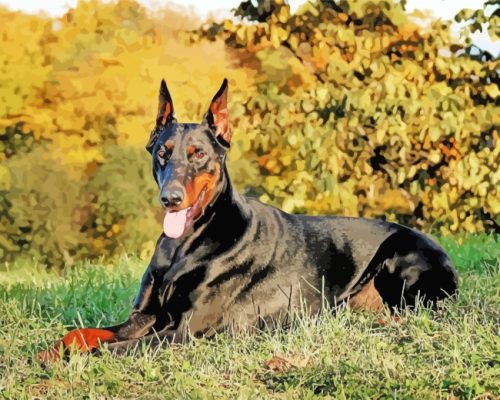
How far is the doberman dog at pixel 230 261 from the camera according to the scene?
515 cm

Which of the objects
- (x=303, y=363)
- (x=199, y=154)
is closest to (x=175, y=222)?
(x=199, y=154)

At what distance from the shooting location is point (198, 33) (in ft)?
41.4

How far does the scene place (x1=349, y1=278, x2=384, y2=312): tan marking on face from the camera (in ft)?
19.5

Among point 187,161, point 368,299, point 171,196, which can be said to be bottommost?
point 368,299

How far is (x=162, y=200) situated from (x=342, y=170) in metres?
7.06

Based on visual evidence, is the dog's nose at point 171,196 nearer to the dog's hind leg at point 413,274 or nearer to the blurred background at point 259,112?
the dog's hind leg at point 413,274

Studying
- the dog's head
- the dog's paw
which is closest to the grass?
the dog's paw

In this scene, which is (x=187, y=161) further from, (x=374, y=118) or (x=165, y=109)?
(x=374, y=118)

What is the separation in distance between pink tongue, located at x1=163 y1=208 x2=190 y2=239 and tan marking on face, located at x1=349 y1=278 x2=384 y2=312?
Result: 1.39 meters

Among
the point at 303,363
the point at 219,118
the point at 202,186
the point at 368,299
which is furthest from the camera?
the point at 368,299

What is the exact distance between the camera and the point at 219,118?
212 inches

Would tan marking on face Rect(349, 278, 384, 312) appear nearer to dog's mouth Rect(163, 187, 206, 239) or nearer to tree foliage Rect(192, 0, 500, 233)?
dog's mouth Rect(163, 187, 206, 239)

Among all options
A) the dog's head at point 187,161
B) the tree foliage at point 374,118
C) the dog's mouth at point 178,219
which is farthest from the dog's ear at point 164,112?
the tree foliage at point 374,118

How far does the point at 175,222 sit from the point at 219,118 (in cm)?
69
